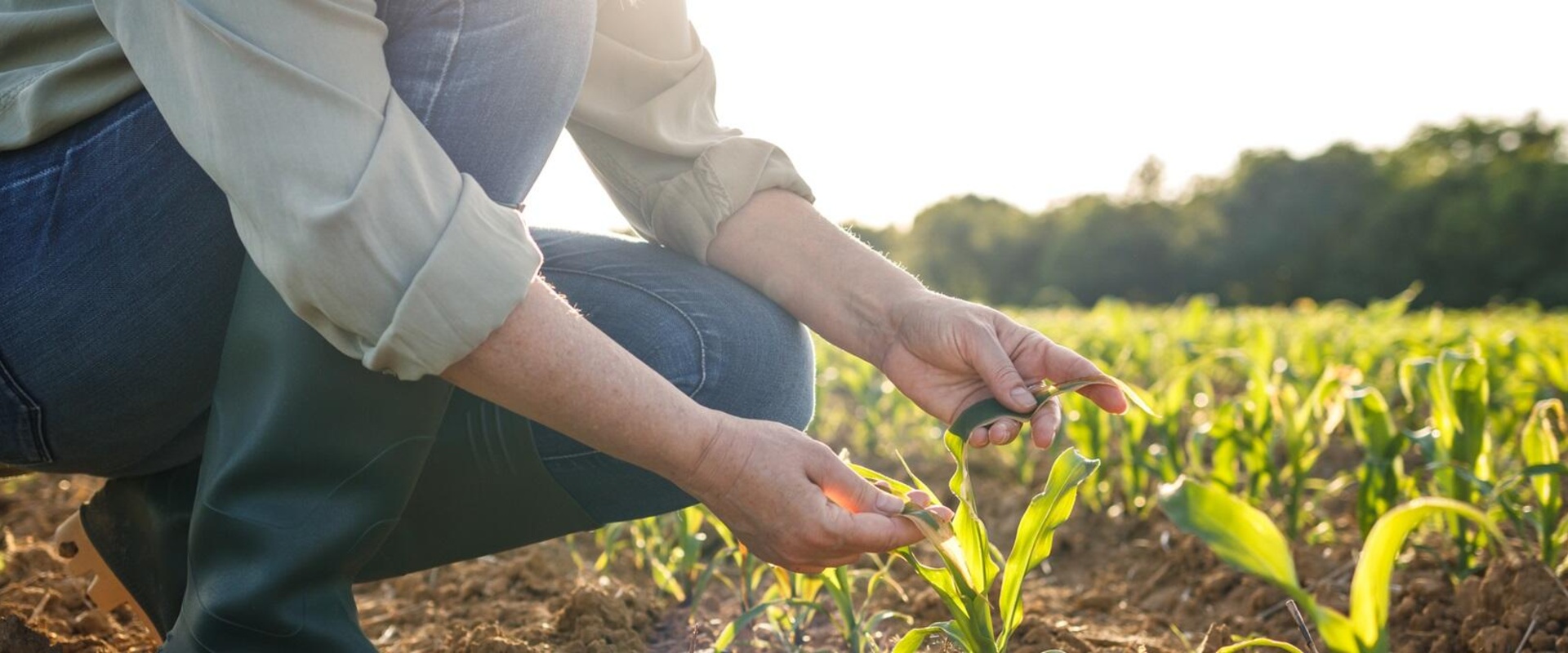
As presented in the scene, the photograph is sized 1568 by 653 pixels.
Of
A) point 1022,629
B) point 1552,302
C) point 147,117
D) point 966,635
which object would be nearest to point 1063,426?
point 1022,629

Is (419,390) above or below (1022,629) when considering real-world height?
above

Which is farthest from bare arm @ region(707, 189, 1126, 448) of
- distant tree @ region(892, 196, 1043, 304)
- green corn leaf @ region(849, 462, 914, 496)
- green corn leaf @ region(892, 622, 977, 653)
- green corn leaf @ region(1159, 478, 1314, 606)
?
distant tree @ region(892, 196, 1043, 304)

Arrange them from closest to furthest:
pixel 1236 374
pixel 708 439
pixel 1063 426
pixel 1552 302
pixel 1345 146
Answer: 1. pixel 708 439
2. pixel 1063 426
3. pixel 1236 374
4. pixel 1552 302
5. pixel 1345 146

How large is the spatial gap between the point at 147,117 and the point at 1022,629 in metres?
1.29

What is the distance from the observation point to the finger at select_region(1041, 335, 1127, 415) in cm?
127

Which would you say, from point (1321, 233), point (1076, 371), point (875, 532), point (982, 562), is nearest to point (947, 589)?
point (982, 562)

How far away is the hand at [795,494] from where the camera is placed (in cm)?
103

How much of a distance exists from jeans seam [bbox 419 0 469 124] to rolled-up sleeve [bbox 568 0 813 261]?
1.15 feet

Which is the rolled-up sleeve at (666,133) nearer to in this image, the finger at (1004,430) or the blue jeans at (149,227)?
the blue jeans at (149,227)

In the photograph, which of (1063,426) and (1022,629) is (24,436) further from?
→ (1063,426)

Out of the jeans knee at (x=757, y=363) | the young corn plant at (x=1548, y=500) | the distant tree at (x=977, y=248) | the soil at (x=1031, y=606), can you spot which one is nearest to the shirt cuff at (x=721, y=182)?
the jeans knee at (x=757, y=363)

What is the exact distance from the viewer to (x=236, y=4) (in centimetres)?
92

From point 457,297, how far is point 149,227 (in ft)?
1.52

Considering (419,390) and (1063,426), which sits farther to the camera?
(1063,426)
